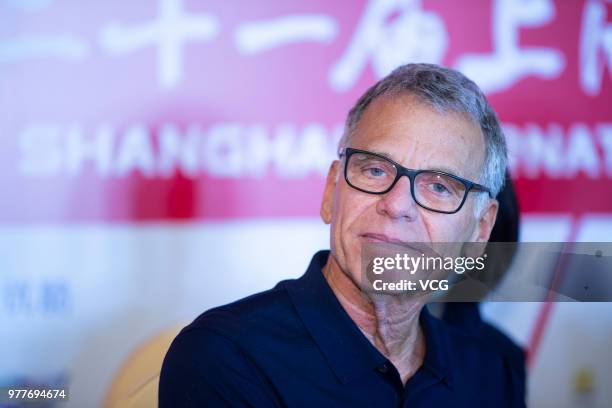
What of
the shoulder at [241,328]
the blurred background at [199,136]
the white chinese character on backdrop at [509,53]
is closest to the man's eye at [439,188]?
the shoulder at [241,328]

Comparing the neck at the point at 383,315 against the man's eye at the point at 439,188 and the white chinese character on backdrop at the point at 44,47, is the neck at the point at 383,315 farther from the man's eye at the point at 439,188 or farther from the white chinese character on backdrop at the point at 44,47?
the white chinese character on backdrop at the point at 44,47

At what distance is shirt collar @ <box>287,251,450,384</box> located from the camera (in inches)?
36.9

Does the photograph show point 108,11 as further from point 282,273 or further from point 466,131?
point 466,131

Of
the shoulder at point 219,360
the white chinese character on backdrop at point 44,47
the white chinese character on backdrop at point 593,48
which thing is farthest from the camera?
the white chinese character on backdrop at point 593,48

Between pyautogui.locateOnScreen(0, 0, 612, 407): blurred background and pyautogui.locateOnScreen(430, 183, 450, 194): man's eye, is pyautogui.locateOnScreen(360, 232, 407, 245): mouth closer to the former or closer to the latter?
pyautogui.locateOnScreen(430, 183, 450, 194): man's eye

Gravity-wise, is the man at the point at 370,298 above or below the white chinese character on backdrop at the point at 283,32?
below

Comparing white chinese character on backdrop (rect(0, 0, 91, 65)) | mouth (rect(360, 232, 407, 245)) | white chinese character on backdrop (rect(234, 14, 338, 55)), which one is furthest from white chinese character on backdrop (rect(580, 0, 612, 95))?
white chinese character on backdrop (rect(0, 0, 91, 65))

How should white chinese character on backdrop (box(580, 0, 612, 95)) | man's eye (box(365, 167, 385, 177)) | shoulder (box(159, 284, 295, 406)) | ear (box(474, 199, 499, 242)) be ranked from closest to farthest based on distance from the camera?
1. shoulder (box(159, 284, 295, 406))
2. man's eye (box(365, 167, 385, 177))
3. ear (box(474, 199, 499, 242))
4. white chinese character on backdrop (box(580, 0, 612, 95))

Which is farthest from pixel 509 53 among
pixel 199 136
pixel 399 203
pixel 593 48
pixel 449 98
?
pixel 399 203

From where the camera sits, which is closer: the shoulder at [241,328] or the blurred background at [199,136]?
the shoulder at [241,328]

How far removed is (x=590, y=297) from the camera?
36.6 inches

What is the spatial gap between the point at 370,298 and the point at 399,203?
0.49 ft

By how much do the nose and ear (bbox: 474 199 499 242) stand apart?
0.18 meters

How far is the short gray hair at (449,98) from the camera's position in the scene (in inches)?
37.9
